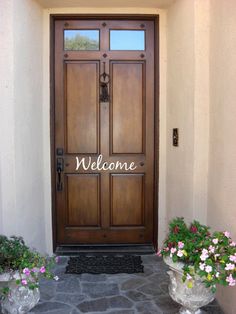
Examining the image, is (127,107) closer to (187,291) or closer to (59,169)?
(59,169)

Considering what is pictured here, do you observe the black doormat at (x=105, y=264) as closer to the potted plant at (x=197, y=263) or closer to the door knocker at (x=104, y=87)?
the potted plant at (x=197, y=263)

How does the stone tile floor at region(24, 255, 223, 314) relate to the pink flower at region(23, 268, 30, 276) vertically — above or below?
below

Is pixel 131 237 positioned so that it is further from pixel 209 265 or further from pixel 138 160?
pixel 209 265

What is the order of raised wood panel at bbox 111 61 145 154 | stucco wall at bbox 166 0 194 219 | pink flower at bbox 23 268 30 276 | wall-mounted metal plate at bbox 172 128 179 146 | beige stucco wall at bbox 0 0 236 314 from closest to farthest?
pink flower at bbox 23 268 30 276, beige stucco wall at bbox 0 0 236 314, stucco wall at bbox 166 0 194 219, wall-mounted metal plate at bbox 172 128 179 146, raised wood panel at bbox 111 61 145 154

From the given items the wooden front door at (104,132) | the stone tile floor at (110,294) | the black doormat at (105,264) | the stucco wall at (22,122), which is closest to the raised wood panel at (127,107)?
the wooden front door at (104,132)

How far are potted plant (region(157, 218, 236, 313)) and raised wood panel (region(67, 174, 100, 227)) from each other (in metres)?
1.43

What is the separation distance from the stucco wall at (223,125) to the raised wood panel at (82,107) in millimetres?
1307

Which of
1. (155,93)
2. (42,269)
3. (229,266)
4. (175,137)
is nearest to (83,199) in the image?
(175,137)

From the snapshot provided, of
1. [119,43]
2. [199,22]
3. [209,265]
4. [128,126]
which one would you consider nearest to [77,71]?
[119,43]

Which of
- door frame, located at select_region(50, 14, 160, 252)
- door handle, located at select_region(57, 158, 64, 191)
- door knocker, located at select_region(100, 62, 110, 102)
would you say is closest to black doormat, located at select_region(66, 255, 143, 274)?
door frame, located at select_region(50, 14, 160, 252)

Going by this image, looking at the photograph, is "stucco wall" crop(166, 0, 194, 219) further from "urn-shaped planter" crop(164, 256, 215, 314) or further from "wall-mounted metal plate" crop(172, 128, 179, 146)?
"urn-shaped planter" crop(164, 256, 215, 314)

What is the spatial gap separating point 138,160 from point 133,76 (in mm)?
888

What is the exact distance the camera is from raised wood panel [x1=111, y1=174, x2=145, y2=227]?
3.65m

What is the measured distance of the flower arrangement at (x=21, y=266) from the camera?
2.16m
